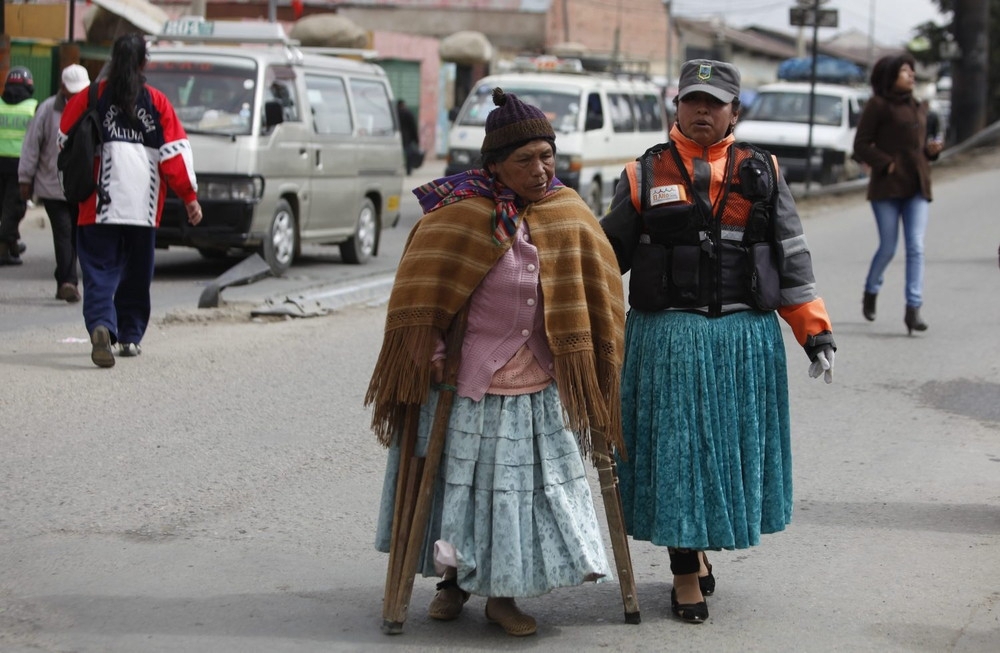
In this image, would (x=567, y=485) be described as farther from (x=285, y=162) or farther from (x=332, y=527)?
(x=285, y=162)

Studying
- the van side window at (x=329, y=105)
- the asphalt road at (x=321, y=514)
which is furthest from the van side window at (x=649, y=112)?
the asphalt road at (x=321, y=514)

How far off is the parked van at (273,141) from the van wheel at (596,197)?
472cm

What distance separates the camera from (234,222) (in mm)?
13133

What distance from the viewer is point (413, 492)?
441 centimetres

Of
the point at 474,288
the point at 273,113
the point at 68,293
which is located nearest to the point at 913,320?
the point at 273,113

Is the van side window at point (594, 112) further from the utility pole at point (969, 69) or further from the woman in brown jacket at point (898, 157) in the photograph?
the utility pole at point (969, 69)

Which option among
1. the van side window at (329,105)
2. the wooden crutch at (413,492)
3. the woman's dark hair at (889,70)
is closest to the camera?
the wooden crutch at (413,492)

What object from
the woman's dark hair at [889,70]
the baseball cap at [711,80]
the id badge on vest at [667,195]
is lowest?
the id badge on vest at [667,195]

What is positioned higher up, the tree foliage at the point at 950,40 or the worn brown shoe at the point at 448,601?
the tree foliage at the point at 950,40

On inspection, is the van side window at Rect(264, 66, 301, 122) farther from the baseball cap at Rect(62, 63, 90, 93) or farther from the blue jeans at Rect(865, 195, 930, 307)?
the blue jeans at Rect(865, 195, 930, 307)

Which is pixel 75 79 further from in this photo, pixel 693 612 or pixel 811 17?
pixel 811 17

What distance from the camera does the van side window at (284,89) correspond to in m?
13.7

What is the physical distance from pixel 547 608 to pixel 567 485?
0.58 meters

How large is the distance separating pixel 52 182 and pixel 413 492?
8431 mm
